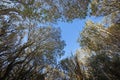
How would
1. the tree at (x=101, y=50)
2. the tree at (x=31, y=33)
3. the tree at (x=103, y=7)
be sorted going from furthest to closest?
the tree at (x=101, y=50) → the tree at (x=103, y=7) → the tree at (x=31, y=33)

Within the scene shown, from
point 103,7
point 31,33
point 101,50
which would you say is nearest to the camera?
point 103,7

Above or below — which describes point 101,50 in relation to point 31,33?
below

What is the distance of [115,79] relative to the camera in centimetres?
2255

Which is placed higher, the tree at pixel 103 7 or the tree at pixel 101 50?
the tree at pixel 103 7

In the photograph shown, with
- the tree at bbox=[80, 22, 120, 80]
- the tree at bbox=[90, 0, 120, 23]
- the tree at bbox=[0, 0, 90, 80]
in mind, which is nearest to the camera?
the tree at bbox=[0, 0, 90, 80]

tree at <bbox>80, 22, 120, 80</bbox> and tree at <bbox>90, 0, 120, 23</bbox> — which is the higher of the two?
tree at <bbox>90, 0, 120, 23</bbox>

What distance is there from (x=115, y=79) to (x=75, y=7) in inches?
516

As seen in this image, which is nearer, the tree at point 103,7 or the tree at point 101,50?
the tree at point 103,7

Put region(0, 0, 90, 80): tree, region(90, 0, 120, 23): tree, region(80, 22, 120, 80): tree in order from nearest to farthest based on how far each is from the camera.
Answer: region(0, 0, 90, 80): tree → region(90, 0, 120, 23): tree → region(80, 22, 120, 80): tree

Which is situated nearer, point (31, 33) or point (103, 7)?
point (103, 7)

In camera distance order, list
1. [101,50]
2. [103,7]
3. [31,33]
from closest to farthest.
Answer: [103,7] < [31,33] < [101,50]

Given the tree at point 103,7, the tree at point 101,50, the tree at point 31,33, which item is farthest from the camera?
the tree at point 101,50

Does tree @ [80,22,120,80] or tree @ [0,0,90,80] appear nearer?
tree @ [0,0,90,80]

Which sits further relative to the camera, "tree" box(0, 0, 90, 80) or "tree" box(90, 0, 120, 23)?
"tree" box(90, 0, 120, 23)
